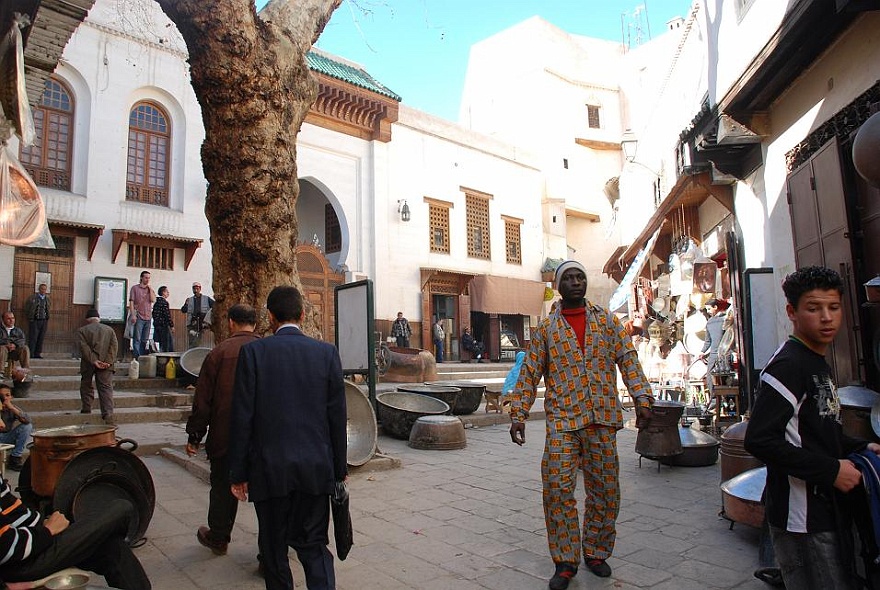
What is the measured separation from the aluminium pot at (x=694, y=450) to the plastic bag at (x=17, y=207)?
7103mm

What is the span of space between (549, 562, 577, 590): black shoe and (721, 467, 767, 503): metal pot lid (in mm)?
→ 1356

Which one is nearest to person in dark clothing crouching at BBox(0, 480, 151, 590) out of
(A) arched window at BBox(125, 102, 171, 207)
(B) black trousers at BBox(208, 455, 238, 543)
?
(B) black trousers at BBox(208, 455, 238, 543)

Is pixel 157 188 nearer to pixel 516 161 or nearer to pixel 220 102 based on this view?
pixel 220 102

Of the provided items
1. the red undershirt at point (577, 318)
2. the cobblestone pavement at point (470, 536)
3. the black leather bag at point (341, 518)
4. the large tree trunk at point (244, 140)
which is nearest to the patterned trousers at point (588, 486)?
the cobblestone pavement at point (470, 536)

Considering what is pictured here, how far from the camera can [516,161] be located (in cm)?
2481

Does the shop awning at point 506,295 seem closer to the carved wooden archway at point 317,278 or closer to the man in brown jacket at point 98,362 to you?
the carved wooden archway at point 317,278

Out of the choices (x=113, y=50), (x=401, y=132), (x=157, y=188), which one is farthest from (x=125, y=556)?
(x=401, y=132)

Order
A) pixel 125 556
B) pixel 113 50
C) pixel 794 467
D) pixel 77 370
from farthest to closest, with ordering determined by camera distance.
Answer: pixel 113 50 < pixel 77 370 < pixel 125 556 < pixel 794 467

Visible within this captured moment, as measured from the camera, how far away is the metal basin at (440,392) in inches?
356

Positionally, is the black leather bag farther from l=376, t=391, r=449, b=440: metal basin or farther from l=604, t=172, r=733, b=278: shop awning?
l=604, t=172, r=733, b=278: shop awning

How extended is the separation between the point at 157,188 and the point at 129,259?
206 centimetres

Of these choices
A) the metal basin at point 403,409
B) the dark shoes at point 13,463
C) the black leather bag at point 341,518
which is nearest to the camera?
the black leather bag at point 341,518

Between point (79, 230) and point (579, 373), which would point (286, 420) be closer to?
point (579, 373)

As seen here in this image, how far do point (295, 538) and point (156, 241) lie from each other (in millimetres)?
13213
